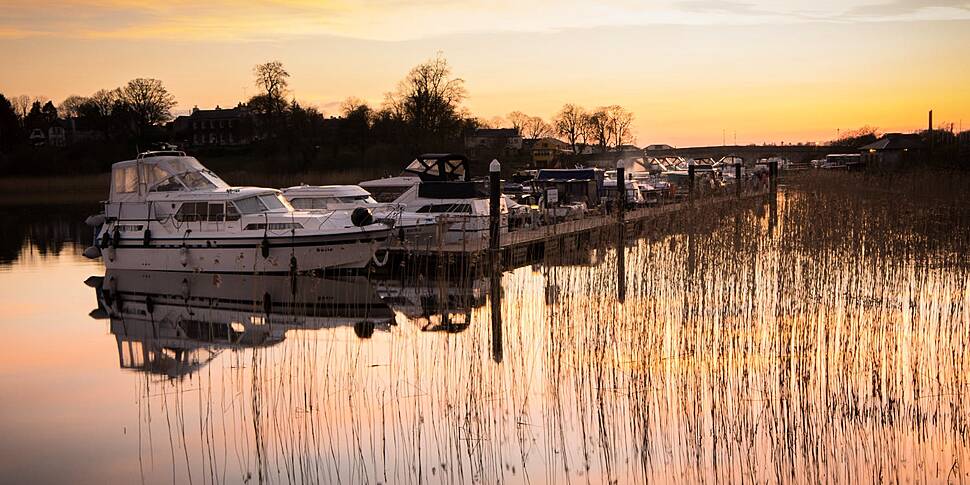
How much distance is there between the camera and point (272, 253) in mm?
23094

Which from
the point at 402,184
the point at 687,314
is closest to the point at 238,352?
the point at 687,314

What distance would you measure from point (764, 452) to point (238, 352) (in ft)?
29.6

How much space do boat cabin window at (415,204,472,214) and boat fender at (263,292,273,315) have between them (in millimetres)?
8060

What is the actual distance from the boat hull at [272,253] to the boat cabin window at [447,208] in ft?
14.9

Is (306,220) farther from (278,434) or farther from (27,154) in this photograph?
(27,154)

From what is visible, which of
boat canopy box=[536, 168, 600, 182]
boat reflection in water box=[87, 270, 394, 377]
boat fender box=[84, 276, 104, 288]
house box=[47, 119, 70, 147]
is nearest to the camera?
boat reflection in water box=[87, 270, 394, 377]

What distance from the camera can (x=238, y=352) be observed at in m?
15.5

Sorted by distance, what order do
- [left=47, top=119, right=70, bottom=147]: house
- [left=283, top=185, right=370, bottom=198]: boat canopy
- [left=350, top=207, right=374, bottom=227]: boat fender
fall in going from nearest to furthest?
[left=350, top=207, right=374, bottom=227]: boat fender, [left=283, top=185, right=370, bottom=198]: boat canopy, [left=47, top=119, right=70, bottom=147]: house

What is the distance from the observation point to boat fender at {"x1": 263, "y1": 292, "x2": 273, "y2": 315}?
64.2ft

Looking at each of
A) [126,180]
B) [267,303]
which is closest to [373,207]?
[126,180]

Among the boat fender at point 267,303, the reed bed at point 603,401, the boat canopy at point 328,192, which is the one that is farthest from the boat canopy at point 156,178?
the reed bed at point 603,401

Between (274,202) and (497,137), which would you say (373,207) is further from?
(497,137)

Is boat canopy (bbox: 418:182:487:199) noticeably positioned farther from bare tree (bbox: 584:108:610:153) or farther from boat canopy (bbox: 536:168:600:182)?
bare tree (bbox: 584:108:610:153)

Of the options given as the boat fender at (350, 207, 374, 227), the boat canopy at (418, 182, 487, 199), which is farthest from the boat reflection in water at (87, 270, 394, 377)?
the boat canopy at (418, 182, 487, 199)
